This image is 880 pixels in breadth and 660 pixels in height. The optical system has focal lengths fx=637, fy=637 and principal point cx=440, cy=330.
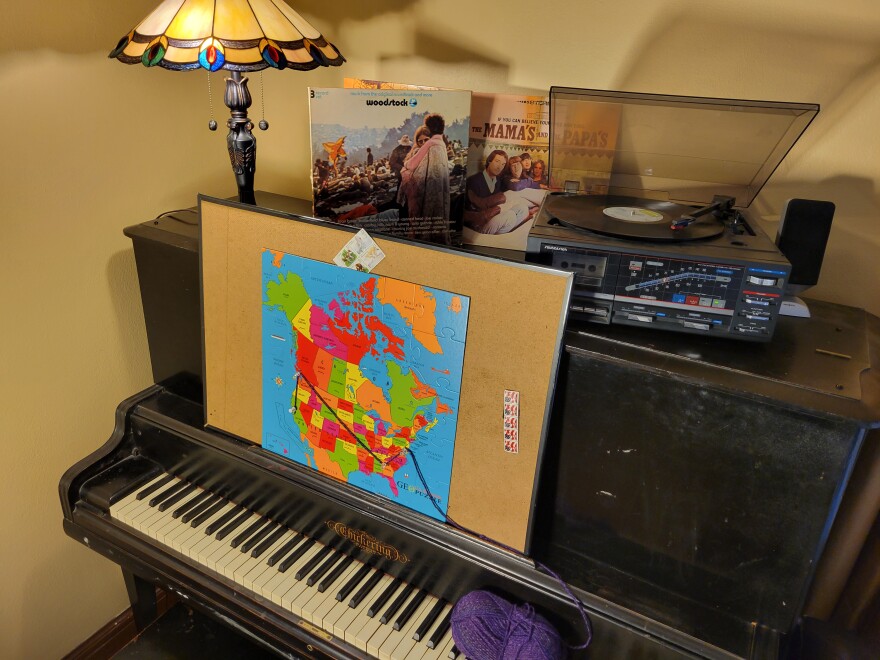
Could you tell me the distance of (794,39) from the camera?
1.06m

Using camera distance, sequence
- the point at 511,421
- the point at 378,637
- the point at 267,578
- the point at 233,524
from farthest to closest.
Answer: the point at 233,524 → the point at 267,578 → the point at 378,637 → the point at 511,421

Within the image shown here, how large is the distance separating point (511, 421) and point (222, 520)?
0.69 metres

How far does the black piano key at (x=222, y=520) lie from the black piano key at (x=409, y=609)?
1.40 feet

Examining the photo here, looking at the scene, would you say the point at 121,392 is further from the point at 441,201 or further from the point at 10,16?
the point at 441,201

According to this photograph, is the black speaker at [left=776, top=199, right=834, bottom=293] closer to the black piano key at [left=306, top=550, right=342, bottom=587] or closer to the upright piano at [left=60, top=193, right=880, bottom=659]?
the upright piano at [left=60, top=193, right=880, bottom=659]

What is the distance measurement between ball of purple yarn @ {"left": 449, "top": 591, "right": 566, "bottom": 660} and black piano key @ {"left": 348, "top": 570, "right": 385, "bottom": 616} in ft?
0.65

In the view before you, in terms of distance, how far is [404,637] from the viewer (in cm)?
107

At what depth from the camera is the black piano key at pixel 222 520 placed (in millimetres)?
1278

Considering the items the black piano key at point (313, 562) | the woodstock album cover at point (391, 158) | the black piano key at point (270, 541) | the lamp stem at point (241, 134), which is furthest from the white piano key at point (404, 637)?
the lamp stem at point (241, 134)

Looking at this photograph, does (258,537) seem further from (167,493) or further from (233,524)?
(167,493)

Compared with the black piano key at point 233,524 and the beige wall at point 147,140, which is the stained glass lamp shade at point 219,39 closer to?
the beige wall at point 147,140

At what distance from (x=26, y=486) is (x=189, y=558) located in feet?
1.76

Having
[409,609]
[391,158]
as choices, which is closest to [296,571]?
[409,609]

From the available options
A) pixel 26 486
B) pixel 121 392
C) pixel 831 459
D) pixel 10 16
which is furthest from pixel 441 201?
pixel 26 486
